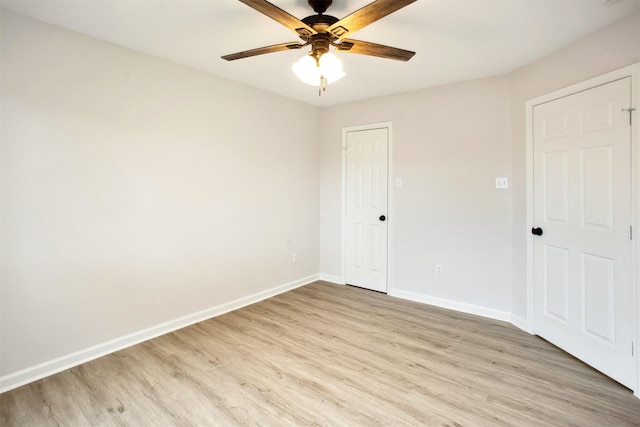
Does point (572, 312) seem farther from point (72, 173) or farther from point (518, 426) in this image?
point (72, 173)

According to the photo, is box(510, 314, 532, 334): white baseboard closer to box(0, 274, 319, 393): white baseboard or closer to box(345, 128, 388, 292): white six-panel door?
box(345, 128, 388, 292): white six-panel door

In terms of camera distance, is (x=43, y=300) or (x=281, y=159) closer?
(x=43, y=300)

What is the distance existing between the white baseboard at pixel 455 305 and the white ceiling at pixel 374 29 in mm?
2412

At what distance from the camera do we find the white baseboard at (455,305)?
10.4 feet

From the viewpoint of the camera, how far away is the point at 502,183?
10.2ft

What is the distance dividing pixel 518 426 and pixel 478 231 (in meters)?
1.93

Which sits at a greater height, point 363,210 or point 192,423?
point 363,210

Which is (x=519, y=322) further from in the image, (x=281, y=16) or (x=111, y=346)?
(x=111, y=346)

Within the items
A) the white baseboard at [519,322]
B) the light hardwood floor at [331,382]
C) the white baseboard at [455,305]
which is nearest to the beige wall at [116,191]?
the light hardwood floor at [331,382]

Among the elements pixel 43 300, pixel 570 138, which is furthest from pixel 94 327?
pixel 570 138

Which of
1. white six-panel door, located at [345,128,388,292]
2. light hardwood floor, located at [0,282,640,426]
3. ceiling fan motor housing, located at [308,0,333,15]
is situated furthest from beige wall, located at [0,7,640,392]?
ceiling fan motor housing, located at [308,0,333,15]

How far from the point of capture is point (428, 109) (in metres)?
3.54

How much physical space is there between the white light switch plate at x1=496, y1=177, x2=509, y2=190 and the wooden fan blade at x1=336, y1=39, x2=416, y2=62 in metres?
1.82

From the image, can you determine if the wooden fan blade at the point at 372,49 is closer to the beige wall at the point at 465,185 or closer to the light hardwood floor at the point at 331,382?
the beige wall at the point at 465,185
